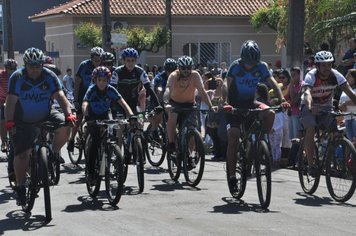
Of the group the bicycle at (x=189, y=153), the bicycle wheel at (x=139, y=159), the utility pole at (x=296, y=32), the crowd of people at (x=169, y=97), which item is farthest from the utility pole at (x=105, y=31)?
the bicycle wheel at (x=139, y=159)

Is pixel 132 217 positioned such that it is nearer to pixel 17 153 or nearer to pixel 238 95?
pixel 17 153

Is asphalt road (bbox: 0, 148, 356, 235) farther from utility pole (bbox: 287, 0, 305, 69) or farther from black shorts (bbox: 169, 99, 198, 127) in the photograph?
utility pole (bbox: 287, 0, 305, 69)

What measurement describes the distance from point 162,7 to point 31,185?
36.3 meters

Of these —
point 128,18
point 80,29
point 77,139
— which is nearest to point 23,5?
point 128,18

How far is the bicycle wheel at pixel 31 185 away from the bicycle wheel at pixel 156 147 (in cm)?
440

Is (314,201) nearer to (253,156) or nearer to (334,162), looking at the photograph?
(334,162)

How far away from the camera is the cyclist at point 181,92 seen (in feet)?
37.7

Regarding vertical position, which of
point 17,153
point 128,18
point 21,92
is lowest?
point 17,153

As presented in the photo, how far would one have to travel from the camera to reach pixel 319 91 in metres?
10.2

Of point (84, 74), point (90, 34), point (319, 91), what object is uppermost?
point (90, 34)

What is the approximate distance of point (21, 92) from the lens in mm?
8930

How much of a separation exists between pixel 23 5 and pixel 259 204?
2188 inches

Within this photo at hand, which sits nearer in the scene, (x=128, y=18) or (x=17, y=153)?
(x=17, y=153)

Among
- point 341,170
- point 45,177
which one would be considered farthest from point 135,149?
point 341,170
